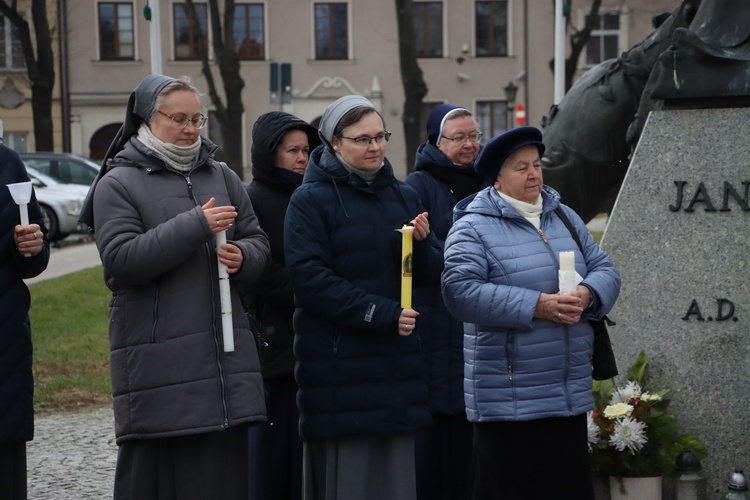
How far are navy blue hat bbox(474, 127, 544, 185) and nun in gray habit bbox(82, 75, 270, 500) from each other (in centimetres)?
88

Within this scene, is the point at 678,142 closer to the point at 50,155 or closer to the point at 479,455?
the point at 479,455

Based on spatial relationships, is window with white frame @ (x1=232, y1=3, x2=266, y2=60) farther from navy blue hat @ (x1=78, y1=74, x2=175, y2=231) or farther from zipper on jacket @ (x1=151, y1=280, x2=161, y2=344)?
zipper on jacket @ (x1=151, y1=280, x2=161, y2=344)

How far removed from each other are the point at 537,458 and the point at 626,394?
4.09 feet

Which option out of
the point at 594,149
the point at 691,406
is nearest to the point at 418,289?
the point at 691,406

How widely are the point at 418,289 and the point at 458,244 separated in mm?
890

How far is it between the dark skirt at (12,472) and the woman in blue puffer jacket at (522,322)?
168 cm

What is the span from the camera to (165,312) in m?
4.54

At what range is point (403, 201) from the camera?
4992 millimetres

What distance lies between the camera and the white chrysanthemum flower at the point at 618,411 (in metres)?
5.66

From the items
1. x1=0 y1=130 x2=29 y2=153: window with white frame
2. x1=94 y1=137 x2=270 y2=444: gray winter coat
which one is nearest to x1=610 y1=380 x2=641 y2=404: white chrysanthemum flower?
x1=94 y1=137 x2=270 y2=444: gray winter coat

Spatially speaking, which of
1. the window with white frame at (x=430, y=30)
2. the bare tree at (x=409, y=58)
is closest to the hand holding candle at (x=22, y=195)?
the bare tree at (x=409, y=58)

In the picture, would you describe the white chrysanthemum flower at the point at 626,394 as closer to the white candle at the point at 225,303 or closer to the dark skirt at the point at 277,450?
the dark skirt at the point at 277,450

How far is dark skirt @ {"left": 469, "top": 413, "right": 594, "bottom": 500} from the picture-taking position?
4.69 meters

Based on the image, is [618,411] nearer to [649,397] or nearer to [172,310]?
[649,397]
